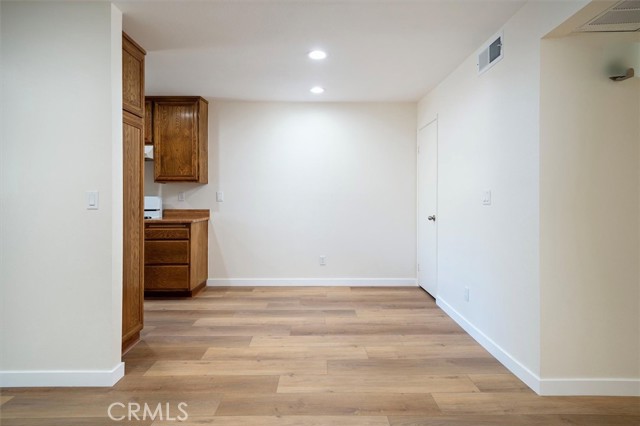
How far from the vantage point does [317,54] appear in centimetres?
318

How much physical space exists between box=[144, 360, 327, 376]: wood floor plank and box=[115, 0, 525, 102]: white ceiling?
2329 millimetres

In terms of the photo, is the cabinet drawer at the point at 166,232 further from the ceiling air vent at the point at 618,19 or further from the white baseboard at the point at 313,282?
the ceiling air vent at the point at 618,19

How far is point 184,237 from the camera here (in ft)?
13.9

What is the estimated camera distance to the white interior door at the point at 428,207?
13.8 ft

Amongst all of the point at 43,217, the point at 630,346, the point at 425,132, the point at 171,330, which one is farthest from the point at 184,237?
the point at 630,346

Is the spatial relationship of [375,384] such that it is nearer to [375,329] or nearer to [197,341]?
[375,329]

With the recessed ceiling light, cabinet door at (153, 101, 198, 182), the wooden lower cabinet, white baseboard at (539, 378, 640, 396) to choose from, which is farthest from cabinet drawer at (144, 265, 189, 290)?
white baseboard at (539, 378, 640, 396)

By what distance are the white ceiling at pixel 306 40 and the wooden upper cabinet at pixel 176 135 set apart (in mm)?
288

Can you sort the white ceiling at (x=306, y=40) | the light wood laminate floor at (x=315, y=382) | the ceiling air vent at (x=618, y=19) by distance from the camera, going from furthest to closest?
the white ceiling at (x=306, y=40) → the light wood laminate floor at (x=315, y=382) → the ceiling air vent at (x=618, y=19)

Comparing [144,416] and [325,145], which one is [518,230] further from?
[325,145]

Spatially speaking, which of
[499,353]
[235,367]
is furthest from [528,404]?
[235,367]

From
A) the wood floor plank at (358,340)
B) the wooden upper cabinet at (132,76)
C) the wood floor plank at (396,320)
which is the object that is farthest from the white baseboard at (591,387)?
the wooden upper cabinet at (132,76)

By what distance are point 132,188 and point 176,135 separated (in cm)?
195

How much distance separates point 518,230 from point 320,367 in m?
1.55
